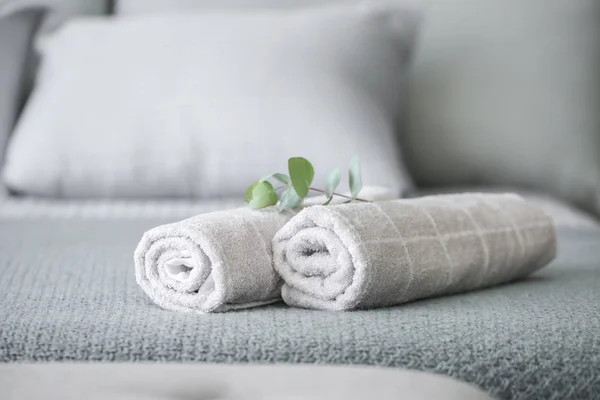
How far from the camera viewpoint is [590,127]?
5.91ft

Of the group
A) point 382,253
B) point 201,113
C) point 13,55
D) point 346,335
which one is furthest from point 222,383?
point 13,55

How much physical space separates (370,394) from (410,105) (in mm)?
1360

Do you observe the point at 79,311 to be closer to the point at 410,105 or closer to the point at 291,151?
the point at 291,151

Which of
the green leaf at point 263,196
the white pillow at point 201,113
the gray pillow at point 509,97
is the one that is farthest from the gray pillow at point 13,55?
the green leaf at point 263,196

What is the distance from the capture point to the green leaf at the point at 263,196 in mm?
829

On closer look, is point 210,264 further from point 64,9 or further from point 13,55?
point 64,9

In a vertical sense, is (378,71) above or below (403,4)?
below

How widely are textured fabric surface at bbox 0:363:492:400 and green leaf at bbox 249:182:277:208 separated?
30 cm

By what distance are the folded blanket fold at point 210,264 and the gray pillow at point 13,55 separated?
0.96 metres

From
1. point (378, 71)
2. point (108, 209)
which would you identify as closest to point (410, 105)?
point (378, 71)

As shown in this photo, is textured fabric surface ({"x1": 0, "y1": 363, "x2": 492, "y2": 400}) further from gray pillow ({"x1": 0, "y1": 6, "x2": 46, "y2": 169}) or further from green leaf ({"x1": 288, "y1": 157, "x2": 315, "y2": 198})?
gray pillow ({"x1": 0, "y1": 6, "x2": 46, "y2": 169})

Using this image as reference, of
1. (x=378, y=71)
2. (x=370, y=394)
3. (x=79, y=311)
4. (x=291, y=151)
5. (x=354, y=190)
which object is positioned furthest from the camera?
(x=378, y=71)

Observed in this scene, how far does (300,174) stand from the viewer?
0.81 meters

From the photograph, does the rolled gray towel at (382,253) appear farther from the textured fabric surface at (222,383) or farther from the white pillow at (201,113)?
the white pillow at (201,113)
